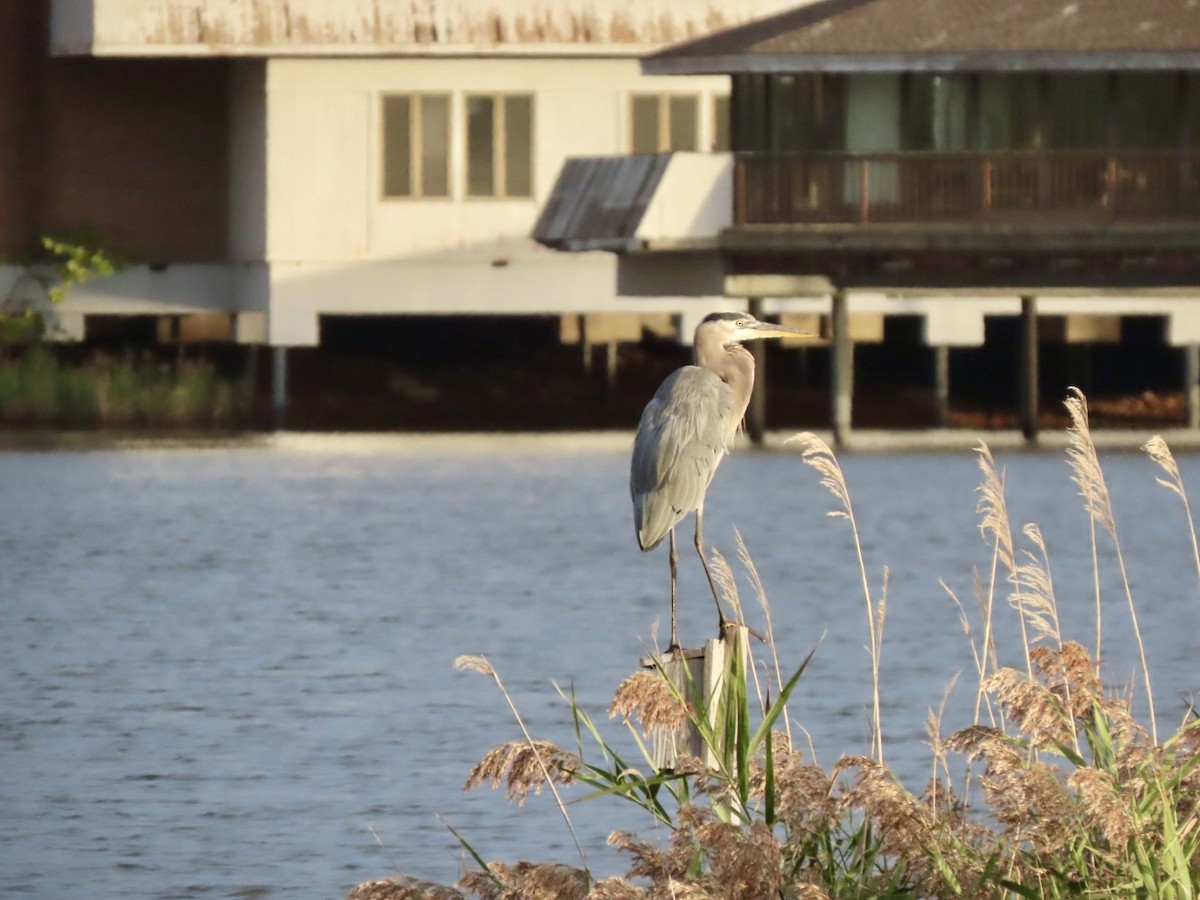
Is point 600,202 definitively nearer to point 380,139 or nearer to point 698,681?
point 380,139

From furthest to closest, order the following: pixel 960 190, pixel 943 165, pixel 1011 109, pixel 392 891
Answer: pixel 1011 109 < pixel 943 165 < pixel 960 190 < pixel 392 891

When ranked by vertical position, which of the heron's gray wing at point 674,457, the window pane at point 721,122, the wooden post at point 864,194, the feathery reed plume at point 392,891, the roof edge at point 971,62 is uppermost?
the roof edge at point 971,62

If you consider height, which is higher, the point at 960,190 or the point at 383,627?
the point at 960,190

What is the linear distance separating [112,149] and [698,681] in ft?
132

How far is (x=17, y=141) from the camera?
49.3 meters

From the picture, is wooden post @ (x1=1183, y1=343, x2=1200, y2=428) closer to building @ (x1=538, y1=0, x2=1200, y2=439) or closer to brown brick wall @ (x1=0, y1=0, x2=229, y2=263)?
building @ (x1=538, y1=0, x2=1200, y2=439)

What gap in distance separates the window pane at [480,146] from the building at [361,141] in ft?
0.07

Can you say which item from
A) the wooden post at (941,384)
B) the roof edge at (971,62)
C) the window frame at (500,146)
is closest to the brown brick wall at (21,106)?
the window frame at (500,146)

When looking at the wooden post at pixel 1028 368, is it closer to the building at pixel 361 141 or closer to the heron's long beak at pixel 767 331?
the building at pixel 361 141

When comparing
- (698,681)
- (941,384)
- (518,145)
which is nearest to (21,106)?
(518,145)

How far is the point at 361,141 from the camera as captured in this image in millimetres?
47750

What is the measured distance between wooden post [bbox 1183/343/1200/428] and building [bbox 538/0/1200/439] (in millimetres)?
5116

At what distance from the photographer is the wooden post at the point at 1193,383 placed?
45344 mm

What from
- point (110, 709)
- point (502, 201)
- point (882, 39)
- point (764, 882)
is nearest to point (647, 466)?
point (764, 882)
